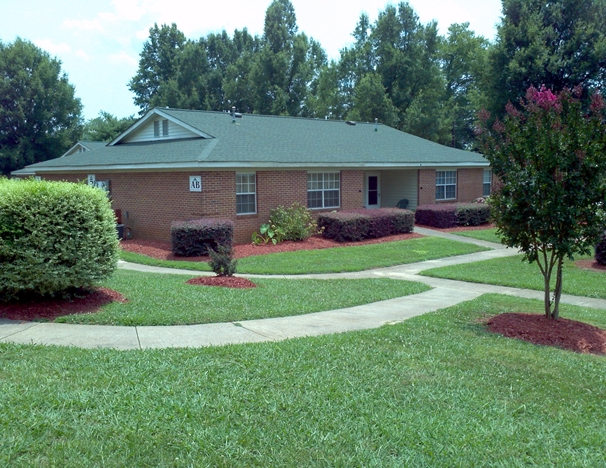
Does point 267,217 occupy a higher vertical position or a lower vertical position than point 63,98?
lower

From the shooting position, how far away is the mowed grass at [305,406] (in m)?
4.03

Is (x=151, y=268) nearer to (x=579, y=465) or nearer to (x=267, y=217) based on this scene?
(x=267, y=217)

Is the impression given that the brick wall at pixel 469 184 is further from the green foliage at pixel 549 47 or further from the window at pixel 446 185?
the green foliage at pixel 549 47

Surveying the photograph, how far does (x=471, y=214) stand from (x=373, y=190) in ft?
15.0

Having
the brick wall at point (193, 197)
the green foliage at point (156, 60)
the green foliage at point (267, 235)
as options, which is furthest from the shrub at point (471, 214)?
the green foliage at point (156, 60)

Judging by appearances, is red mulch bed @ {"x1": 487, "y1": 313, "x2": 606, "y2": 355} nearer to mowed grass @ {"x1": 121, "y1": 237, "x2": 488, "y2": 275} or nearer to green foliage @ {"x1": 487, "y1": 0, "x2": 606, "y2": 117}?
mowed grass @ {"x1": 121, "y1": 237, "x2": 488, "y2": 275}

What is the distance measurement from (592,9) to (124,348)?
3374cm

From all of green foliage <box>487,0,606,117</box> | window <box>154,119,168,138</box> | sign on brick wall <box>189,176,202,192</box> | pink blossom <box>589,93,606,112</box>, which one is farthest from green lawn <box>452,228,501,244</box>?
pink blossom <box>589,93,606,112</box>

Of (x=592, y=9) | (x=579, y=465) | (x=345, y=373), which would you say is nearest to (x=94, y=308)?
(x=345, y=373)

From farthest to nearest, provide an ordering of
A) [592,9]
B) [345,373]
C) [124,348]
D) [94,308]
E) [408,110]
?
[408,110] → [592,9] → [94,308] → [124,348] → [345,373]

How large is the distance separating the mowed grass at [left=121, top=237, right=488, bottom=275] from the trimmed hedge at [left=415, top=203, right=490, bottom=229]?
3941mm

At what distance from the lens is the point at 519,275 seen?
562 inches

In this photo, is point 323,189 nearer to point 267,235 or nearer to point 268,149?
point 268,149

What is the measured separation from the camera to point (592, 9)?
31922 mm
